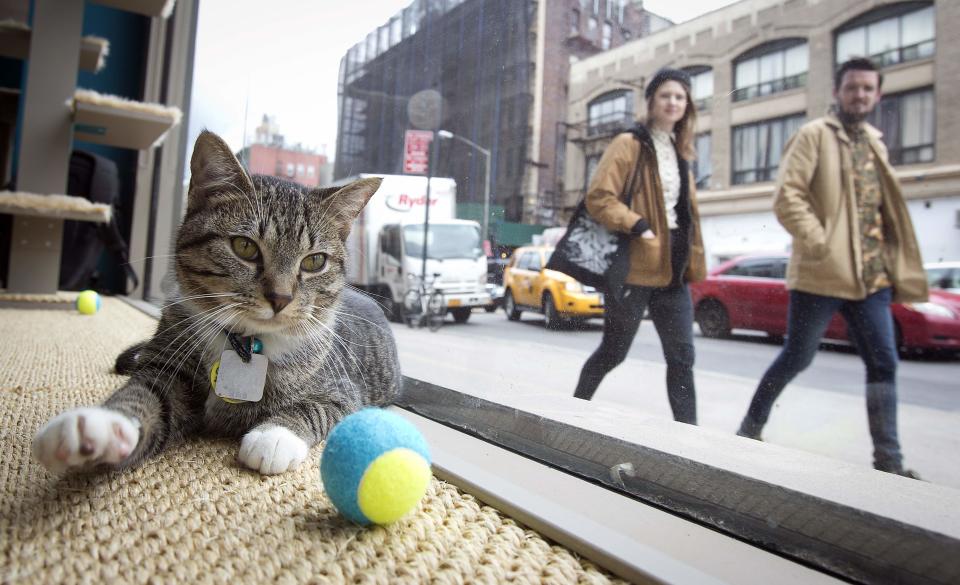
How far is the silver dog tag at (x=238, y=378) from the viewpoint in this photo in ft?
2.73

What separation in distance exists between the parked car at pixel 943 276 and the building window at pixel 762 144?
27 cm

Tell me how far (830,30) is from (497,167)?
2.07ft

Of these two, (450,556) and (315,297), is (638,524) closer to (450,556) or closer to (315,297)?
(450,556)

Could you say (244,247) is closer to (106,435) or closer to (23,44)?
(106,435)

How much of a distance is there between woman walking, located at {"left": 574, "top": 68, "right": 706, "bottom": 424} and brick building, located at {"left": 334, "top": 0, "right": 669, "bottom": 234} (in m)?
0.12

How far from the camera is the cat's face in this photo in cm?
84

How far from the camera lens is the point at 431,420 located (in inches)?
43.0

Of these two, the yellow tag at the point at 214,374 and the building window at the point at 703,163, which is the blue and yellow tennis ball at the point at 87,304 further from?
the building window at the point at 703,163

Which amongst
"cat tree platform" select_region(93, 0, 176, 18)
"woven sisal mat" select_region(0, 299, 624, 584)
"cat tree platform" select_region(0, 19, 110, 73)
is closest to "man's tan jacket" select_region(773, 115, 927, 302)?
"woven sisal mat" select_region(0, 299, 624, 584)

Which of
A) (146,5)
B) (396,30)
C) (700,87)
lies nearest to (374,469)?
(700,87)

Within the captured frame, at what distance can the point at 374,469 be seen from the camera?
1.84ft

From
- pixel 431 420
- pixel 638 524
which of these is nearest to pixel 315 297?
pixel 431 420

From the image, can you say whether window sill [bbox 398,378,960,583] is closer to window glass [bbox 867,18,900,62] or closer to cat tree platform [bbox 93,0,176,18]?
window glass [bbox 867,18,900,62]

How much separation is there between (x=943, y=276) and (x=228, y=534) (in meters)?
1.04
